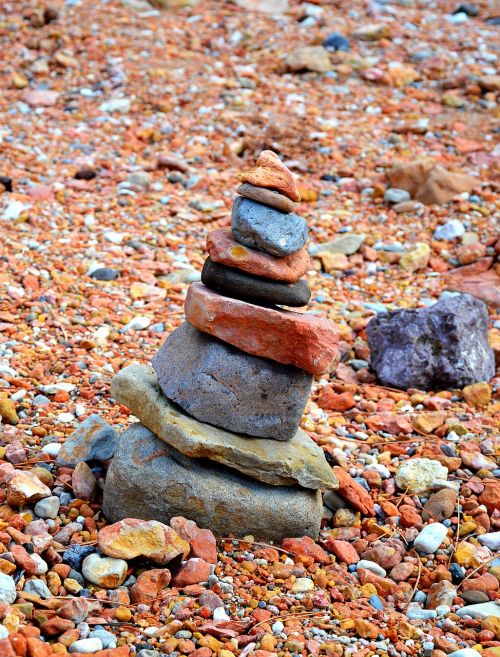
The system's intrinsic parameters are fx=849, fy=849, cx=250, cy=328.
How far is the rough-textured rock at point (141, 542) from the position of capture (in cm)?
402

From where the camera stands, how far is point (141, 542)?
4.07 meters

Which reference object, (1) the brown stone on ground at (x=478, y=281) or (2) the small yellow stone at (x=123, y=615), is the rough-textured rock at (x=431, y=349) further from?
(2) the small yellow stone at (x=123, y=615)

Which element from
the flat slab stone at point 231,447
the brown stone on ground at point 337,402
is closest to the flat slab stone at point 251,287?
the flat slab stone at point 231,447

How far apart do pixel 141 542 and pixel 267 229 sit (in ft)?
5.55

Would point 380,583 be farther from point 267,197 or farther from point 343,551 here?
point 267,197

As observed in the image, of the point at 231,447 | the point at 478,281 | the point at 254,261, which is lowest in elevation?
the point at 478,281

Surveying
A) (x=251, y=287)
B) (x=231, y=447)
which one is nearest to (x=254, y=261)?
(x=251, y=287)

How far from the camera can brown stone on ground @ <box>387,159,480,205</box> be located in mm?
9109

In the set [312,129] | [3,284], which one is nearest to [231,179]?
[312,129]

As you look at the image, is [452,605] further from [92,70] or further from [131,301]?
[92,70]

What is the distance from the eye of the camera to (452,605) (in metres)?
4.21

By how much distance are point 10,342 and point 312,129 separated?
5660 millimetres

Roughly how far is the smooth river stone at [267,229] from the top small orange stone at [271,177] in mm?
114

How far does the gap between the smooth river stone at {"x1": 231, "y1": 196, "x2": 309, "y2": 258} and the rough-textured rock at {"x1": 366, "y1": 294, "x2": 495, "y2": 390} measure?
222 cm
